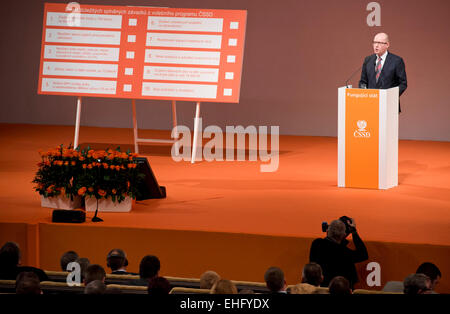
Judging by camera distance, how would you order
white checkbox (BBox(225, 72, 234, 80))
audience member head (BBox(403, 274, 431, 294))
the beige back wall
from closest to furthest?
audience member head (BBox(403, 274, 431, 294)), white checkbox (BBox(225, 72, 234, 80)), the beige back wall

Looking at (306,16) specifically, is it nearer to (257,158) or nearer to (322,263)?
(257,158)

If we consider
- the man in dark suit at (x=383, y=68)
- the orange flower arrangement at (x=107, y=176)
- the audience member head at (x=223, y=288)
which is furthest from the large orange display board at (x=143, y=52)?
the audience member head at (x=223, y=288)

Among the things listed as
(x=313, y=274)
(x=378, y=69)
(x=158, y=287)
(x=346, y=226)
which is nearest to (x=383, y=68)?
(x=378, y=69)

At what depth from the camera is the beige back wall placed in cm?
1061

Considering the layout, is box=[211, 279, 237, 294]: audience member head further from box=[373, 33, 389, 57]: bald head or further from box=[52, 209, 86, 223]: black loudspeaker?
box=[373, 33, 389, 57]: bald head

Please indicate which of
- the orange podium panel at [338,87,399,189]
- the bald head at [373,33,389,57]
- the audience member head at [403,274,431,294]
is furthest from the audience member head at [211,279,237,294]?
the bald head at [373,33,389,57]

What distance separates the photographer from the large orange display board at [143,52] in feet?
26.8

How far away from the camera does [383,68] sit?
7.12 m

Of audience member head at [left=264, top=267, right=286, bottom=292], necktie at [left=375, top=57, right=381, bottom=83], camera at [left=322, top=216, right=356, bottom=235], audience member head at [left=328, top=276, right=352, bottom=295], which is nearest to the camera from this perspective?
audience member head at [left=328, top=276, right=352, bottom=295]

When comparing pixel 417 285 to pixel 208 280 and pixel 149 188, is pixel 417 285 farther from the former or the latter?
pixel 149 188

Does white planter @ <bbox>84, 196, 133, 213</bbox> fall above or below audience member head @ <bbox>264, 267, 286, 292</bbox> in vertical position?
above

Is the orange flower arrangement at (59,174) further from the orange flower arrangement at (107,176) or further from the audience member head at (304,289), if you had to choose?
the audience member head at (304,289)

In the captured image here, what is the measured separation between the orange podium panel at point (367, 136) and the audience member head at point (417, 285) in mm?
2921

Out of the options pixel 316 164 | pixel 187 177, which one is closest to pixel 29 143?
pixel 187 177
